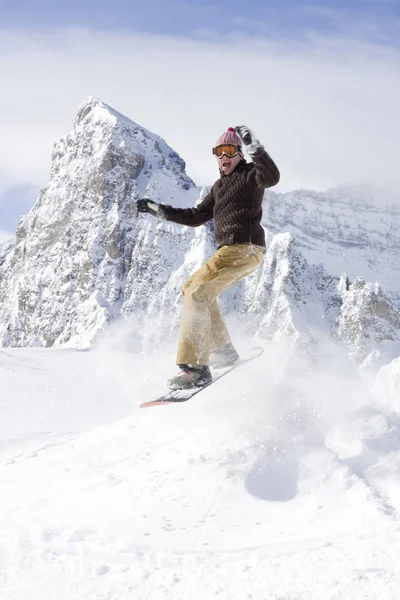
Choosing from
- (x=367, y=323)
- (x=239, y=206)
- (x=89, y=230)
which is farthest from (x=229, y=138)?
(x=89, y=230)

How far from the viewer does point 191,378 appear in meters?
6.31

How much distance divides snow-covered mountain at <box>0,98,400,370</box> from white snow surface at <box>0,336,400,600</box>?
98741 millimetres

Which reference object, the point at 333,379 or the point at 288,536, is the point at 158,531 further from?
the point at 333,379

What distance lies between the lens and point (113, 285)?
122 metres

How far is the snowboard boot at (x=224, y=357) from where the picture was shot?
22.9 ft

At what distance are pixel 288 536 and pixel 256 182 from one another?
3.61 meters

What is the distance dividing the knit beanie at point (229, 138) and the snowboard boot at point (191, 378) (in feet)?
8.14

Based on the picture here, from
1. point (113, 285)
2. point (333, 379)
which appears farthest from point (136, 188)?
point (333, 379)

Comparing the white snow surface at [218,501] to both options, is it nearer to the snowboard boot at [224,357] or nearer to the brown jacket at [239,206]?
the snowboard boot at [224,357]

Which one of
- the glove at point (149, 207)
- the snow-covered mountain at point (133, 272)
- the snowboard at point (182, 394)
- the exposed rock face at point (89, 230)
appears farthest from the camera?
the exposed rock face at point (89, 230)

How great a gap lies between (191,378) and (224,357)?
0.81 m

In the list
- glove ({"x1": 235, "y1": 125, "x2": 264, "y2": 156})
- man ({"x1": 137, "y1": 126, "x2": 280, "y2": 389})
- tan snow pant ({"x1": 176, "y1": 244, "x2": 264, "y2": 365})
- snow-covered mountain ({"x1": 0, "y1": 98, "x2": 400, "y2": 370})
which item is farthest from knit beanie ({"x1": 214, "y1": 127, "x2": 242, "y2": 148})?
snow-covered mountain ({"x1": 0, "y1": 98, "x2": 400, "y2": 370})

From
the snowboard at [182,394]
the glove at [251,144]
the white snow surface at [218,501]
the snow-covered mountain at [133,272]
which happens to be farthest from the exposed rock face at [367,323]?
the glove at [251,144]

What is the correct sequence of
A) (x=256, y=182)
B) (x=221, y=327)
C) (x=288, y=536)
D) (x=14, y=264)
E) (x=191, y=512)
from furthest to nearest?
(x=14, y=264), (x=221, y=327), (x=256, y=182), (x=191, y=512), (x=288, y=536)
